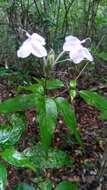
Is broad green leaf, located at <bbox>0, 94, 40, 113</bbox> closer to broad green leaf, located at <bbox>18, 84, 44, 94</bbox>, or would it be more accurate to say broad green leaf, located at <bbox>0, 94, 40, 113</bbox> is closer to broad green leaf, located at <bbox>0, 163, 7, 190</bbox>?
broad green leaf, located at <bbox>18, 84, 44, 94</bbox>

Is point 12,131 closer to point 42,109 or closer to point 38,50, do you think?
point 42,109

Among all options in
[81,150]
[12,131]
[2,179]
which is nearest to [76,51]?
[12,131]

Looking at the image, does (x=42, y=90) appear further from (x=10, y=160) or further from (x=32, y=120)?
(x=32, y=120)

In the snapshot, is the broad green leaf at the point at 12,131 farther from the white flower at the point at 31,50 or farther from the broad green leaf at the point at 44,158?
the white flower at the point at 31,50

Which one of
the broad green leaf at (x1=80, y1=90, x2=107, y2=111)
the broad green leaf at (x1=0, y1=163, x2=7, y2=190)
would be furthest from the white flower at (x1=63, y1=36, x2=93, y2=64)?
the broad green leaf at (x1=0, y1=163, x2=7, y2=190)

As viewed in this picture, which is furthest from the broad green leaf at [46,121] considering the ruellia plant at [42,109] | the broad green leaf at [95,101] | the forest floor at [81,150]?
the forest floor at [81,150]

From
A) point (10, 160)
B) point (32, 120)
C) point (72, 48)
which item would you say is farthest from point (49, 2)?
point (10, 160)
